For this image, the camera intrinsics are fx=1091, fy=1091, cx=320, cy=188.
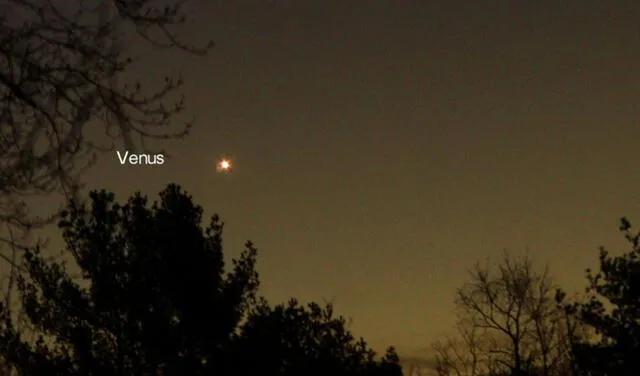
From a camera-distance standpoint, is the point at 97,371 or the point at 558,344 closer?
the point at 97,371

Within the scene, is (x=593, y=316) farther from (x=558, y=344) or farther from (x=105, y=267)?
(x=558, y=344)

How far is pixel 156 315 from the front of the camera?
87.8 ft

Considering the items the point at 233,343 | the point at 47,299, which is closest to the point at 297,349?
the point at 233,343

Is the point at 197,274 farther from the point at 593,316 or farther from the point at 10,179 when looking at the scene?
the point at 10,179

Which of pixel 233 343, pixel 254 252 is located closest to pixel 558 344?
pixel 254 252

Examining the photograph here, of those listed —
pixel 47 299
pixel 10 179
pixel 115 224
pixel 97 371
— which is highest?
pixel 115 224

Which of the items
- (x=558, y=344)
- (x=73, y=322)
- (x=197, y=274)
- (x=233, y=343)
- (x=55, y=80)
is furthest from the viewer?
(x=558, y=344)

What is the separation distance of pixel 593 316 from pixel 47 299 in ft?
43.8

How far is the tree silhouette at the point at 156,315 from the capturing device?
25969 mm

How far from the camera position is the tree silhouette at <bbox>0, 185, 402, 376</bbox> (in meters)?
26.0

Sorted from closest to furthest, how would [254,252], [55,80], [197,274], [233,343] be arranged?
[55,80], [233,343], [197,274], [254,252]

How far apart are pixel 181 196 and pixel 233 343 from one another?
20.5ft

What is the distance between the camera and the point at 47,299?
27266 mm

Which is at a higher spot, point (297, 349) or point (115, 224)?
point (115, 224)
